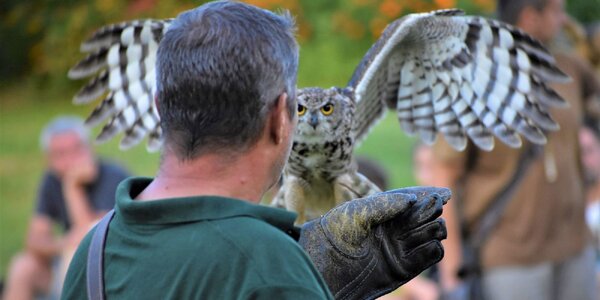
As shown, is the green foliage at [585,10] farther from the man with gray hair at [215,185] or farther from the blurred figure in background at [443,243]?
the man with gray hair at [215,185]

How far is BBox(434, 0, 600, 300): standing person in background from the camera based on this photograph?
18.4 feet

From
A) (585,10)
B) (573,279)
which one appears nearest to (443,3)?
(585,10)

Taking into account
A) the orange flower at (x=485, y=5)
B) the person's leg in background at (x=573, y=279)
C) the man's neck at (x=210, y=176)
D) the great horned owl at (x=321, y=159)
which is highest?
the man's neck at (x=210, y=176)

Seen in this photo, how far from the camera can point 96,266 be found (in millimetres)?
1941

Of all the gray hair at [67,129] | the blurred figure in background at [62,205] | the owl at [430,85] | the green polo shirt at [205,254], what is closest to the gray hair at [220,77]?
the green polo shirt at [205,254]

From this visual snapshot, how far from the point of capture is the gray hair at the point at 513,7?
5.54 m

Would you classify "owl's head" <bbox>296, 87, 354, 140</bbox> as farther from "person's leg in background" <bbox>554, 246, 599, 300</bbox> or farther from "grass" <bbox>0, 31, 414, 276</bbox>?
"grass" <bbox>0, 31, 414, 276</bbox>

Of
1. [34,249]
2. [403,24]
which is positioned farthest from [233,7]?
[34,249]

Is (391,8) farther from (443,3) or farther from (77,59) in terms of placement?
(77,59)

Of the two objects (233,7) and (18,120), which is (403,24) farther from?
(18,120)

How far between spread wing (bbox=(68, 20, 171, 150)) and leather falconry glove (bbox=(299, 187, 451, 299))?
80.2 inches

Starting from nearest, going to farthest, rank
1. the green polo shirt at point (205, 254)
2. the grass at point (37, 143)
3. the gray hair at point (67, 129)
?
the green polo shirt at point (205, 254) → the gray hair at point (67, 129) → the grass at point (37, 143)

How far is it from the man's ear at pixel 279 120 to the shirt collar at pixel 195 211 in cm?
13

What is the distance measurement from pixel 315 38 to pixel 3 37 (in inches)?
133
